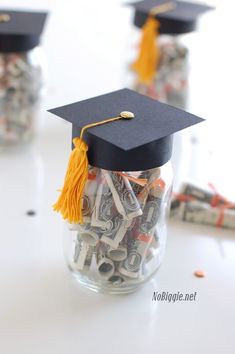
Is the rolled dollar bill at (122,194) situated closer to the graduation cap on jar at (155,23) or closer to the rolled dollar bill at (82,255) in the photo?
the rolled dollar bill at (82,255)

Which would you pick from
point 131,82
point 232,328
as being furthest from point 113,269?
point 131,82

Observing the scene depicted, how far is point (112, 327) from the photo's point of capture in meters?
0.78

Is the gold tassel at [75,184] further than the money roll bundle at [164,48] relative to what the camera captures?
No

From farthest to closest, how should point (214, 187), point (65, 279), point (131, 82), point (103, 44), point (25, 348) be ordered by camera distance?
Answer: point (103, 44) → point (131, 82) → point (214, 187) → point (65, 279) → point (25, 348)

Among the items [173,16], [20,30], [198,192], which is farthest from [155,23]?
[198,192]

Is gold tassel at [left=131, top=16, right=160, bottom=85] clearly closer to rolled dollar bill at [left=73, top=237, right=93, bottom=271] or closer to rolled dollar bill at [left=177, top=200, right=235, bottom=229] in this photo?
rolled dollar bill at [left=177, top=200, right=235, bottom=229]

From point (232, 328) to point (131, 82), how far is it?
2.31 ft

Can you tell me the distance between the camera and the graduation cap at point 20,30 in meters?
1.07

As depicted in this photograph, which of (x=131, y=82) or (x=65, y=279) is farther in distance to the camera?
(x=131, y=82)

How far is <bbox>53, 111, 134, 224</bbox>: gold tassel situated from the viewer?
29.5 inches

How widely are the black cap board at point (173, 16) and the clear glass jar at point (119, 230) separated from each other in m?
0.48

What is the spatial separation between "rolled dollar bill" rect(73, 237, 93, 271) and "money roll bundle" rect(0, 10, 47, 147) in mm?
395

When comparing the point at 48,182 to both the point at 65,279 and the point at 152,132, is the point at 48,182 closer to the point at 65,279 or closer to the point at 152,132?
the point at 65,279

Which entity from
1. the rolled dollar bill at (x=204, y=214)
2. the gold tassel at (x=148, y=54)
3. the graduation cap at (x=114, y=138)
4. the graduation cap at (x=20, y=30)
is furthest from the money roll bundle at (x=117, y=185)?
the gold tassel at (x=148, y=54)
